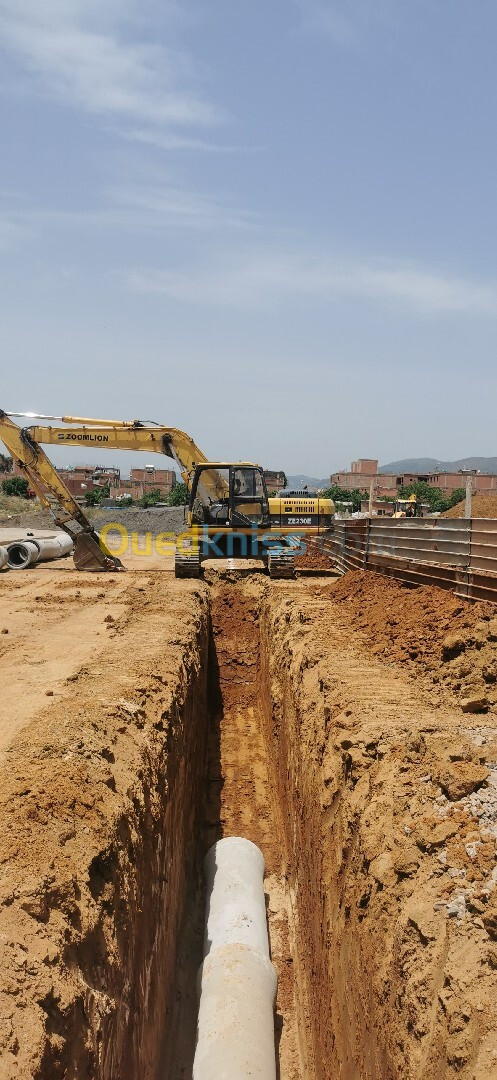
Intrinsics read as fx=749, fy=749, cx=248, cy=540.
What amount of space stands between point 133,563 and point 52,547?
9.73ft

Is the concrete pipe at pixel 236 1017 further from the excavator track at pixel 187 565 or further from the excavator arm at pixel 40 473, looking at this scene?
the excavator arm at pixel 40 473

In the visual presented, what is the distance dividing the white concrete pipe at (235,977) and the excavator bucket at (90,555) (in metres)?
13.5

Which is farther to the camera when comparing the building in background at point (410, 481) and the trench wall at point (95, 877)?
the building in background at point (410, 481)

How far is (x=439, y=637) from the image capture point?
8266 millimetres

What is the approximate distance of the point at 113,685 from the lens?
24.8 feet

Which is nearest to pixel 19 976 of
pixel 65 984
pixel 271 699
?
pixel 65 984

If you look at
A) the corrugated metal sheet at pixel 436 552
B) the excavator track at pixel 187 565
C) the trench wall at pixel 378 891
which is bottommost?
the trench wall at pixel 378 891

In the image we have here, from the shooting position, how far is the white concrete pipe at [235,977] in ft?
18.7

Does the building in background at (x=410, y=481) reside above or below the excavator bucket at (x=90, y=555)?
above

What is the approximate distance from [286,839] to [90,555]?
1318 centimetres

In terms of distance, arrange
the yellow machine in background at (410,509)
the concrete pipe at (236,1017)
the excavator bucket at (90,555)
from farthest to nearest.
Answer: the yellow machine in background at (410,509) < the excavator bucket at (90,555) < the concrete pipe at (236,1017)

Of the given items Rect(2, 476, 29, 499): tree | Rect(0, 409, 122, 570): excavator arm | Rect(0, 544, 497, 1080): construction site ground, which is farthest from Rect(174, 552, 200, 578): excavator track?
Rect(2, 476, 29, 499): tree

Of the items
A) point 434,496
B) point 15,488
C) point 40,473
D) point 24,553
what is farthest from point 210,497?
point 434,496

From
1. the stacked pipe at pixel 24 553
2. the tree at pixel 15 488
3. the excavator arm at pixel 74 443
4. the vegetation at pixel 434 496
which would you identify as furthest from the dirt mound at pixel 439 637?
the tree at pixel 15 488
